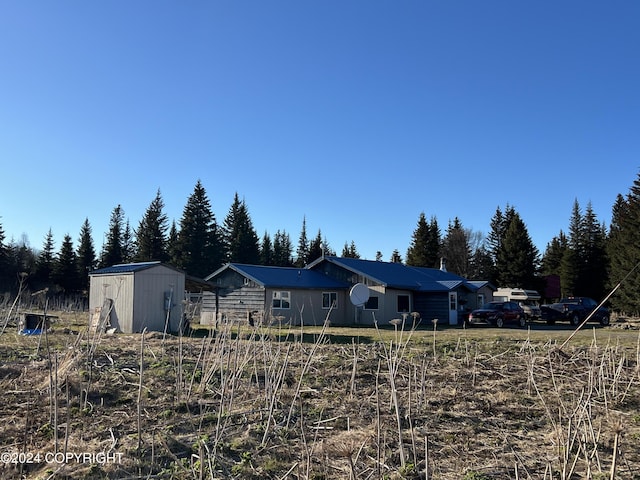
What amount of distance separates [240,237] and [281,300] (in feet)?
85.1

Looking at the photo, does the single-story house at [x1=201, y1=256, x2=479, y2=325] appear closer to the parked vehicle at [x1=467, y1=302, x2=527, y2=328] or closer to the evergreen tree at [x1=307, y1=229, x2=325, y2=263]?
the parked vehicle at [x1=467, y1=302, x2=527, y2=328]

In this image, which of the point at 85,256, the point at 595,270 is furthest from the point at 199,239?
the point at 595,270

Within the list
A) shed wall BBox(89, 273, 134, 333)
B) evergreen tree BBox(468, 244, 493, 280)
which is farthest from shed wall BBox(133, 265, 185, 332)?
evergreen tree BBox(468, 244, 493, 280)

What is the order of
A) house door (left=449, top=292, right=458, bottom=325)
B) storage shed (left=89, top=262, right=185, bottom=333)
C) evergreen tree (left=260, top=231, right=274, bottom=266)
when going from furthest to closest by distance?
evergreen tree (left=260, top=231, right=274, bottom=266) < house door (left=449, top=292, right=458, bottom=325) < storage shed (left=89, top=262, right=185, bottom=333)

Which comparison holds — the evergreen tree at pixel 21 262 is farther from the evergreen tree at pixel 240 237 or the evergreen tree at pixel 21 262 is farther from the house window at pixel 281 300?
the house window at pixel 281 300

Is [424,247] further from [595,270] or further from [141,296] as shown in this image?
[141,296]

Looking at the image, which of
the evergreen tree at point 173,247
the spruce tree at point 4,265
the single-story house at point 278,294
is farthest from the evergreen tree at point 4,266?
the single-story house at point 278,294

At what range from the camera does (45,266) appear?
166 ft

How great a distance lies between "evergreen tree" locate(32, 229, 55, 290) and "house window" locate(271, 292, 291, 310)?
2962 cm

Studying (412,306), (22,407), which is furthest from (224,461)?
(412,306)

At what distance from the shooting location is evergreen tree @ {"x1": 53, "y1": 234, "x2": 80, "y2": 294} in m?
48.6

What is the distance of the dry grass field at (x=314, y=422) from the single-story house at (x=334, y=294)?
750 inches

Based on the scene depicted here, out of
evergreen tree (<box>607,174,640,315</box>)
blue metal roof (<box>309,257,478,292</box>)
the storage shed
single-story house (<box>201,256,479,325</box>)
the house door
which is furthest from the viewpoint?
evergreen tree (<box>607,174,640,315</box>)

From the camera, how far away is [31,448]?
5.52 m
